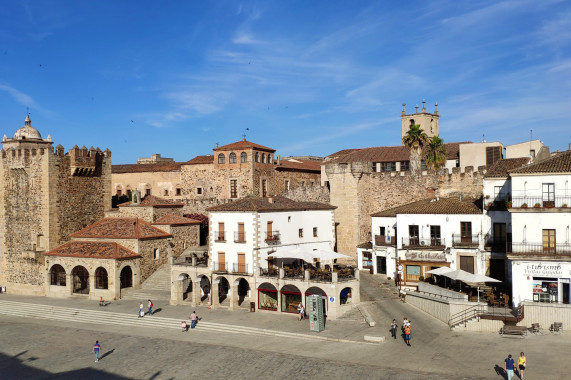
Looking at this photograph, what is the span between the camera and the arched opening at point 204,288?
38844mm

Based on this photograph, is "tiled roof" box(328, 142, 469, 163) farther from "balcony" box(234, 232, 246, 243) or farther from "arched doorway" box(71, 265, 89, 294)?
"arched doorway" box(71, 265, 89, 294)

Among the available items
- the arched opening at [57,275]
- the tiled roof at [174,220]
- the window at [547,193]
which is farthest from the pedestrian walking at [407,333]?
the arched opening at [57,275]

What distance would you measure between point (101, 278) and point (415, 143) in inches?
1070

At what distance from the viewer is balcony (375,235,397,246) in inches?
1535

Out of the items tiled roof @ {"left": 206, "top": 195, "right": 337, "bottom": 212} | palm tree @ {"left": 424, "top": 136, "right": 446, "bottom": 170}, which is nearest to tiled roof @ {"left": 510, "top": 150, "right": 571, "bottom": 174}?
tiled roof @ {"left": 206, "top": 195, "right": 337, "bottom": 212}

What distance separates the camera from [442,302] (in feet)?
97.1

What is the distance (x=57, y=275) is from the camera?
44.6m

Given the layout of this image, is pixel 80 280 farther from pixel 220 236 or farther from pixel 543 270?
pixel 543 270

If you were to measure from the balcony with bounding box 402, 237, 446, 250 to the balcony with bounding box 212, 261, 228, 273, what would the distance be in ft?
37.5

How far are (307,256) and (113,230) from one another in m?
18.0

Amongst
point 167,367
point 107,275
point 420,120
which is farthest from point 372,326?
point 420,120

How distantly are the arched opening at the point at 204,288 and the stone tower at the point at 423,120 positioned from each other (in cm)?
3923

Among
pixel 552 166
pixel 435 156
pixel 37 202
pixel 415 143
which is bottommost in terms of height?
pixel 37 202

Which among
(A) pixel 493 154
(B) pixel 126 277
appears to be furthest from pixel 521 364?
(B) pixel 126 277
